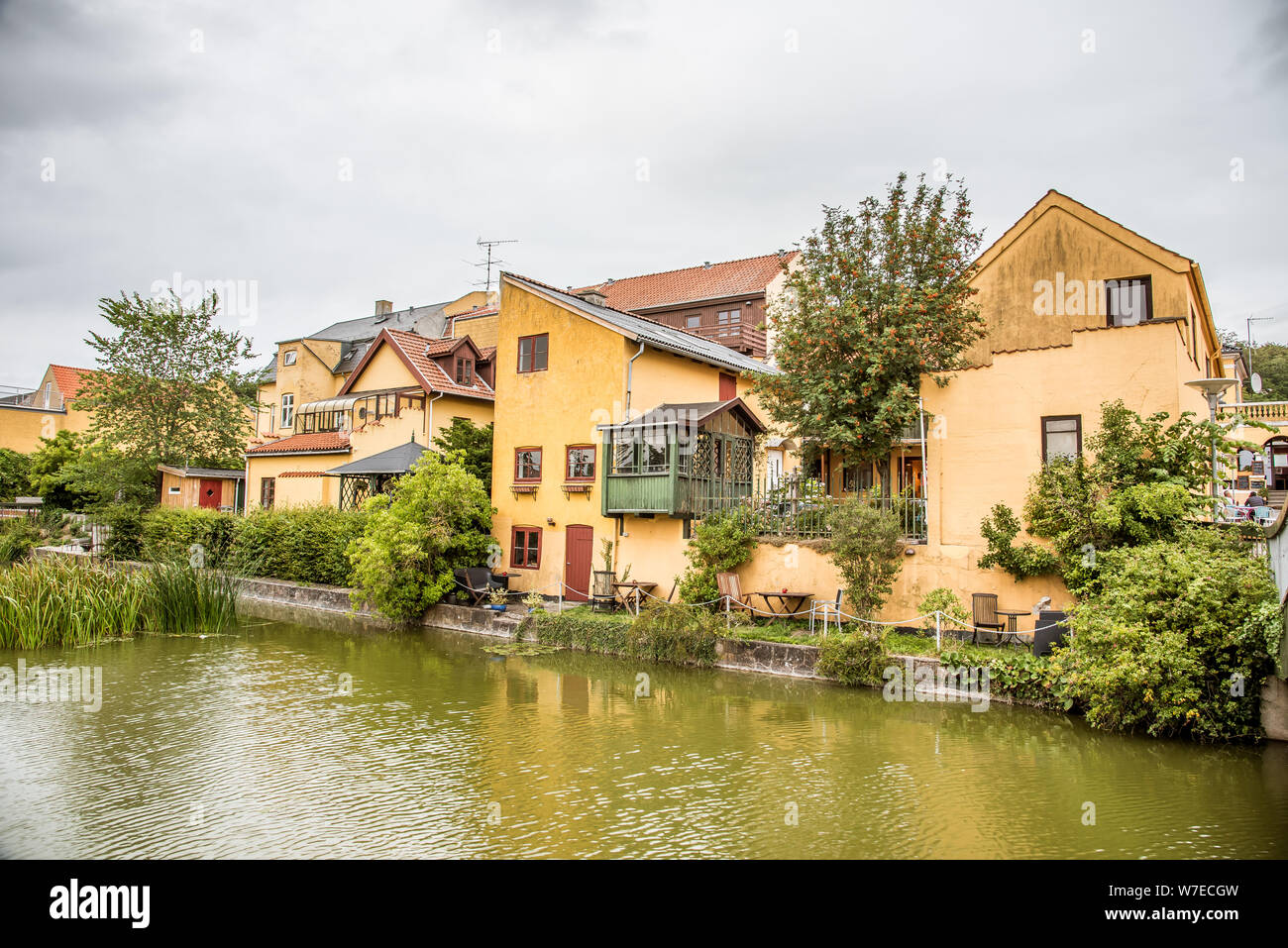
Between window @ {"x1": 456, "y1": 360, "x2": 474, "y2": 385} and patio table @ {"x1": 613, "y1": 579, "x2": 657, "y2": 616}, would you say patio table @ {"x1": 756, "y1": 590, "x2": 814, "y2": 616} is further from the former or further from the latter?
window @ {"x1": 456, "y1": 360, "x2": 474, "y2": 385}

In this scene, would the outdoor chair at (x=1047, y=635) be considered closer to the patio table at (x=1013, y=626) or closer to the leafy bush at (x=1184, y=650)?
the patio table at (x=1013, y=626)

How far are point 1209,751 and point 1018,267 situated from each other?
994 cm

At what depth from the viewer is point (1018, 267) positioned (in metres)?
16.4

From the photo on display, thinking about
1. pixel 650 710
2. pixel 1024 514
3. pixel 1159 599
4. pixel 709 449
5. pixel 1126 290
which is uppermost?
pixel 1126 290

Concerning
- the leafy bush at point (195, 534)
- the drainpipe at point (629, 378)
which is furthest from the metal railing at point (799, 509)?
the leafy bush at point (195, 534)

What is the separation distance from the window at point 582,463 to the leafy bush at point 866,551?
306 inches

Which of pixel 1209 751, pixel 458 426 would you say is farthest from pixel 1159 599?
pixel 458 426

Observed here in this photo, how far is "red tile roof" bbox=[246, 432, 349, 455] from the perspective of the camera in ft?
103

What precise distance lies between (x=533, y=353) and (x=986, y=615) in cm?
1443

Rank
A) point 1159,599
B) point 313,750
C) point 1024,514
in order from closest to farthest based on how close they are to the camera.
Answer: point 313,750, point 1159,599, point 1024,514

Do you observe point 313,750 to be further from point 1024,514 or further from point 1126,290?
point 1126,290

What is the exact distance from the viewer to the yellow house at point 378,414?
28969mm

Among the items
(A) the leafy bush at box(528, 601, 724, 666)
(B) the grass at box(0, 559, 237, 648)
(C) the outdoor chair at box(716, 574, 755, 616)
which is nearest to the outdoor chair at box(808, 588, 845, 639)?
(C) the outdoor chair at box(716, 574, 755, 616)

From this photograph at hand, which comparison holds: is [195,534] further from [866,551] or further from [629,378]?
[866,551]
